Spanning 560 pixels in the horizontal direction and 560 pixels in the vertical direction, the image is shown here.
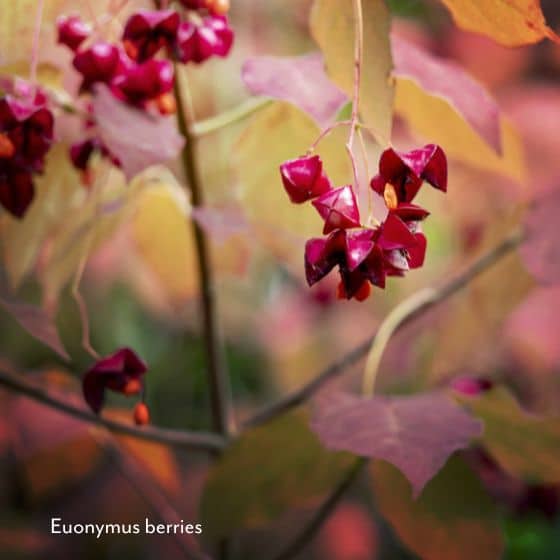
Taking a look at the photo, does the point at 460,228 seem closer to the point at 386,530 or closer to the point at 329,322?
the point at 329,322

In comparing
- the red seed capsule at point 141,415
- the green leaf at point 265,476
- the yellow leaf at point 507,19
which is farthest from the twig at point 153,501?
the yellow leaf at point 507,19

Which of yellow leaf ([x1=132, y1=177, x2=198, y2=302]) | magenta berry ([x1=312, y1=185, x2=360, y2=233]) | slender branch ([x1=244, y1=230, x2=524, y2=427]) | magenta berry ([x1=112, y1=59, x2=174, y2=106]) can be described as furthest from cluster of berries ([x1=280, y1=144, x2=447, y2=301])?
yellow leaf ([x1=132, y1=177, x2=198, y2=302])

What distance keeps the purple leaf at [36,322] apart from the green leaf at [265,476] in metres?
0.17

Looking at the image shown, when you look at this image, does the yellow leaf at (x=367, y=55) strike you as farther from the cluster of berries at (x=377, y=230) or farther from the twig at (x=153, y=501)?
the twig at (x=153, y=501)

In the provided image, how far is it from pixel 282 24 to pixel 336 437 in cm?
96

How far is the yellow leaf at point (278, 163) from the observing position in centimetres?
55

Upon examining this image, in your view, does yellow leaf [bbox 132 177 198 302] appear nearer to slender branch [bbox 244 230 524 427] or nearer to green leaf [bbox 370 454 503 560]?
slender branch [bbox 244 230 524 427]

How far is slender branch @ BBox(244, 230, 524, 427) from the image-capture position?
1.98ft

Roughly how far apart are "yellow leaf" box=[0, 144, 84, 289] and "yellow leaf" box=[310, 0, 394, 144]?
241 millimetres

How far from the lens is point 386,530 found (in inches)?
51.1

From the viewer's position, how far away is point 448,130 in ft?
1.81

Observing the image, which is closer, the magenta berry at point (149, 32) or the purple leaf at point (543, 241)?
the magenta berry at point (149, 32)

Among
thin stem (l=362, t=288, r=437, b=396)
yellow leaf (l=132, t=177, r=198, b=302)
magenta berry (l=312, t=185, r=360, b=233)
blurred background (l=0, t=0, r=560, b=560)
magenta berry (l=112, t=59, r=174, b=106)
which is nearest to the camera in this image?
magenta berry (l=312, t=185, r=360, b=233)

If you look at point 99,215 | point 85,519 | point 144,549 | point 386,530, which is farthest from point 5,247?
point 386,530
